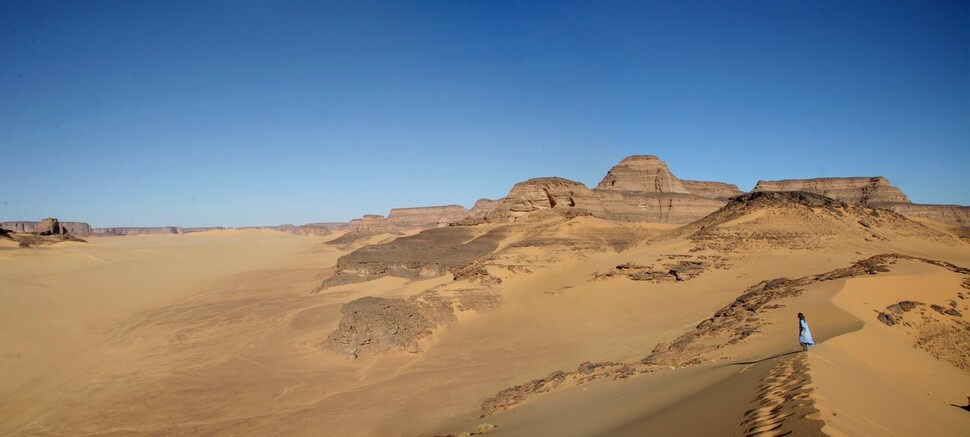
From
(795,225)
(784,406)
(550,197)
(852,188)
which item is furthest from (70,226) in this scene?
(852,188)

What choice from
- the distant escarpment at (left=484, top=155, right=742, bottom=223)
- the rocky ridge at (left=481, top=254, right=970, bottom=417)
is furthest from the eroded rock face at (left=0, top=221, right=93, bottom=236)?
the rocky ridge at (left=481, top=254, right=970, bottom=417)

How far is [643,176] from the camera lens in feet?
195

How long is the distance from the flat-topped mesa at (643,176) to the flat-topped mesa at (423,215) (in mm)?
52251

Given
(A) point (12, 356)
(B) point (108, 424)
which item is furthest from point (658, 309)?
(A) point (12, 356)

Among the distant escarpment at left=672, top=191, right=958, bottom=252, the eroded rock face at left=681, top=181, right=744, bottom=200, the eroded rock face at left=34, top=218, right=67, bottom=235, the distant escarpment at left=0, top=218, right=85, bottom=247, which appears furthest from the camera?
the eroded rock face at left=681, top=181, right=744, bottom=200

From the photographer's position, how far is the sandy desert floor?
6.11 metres

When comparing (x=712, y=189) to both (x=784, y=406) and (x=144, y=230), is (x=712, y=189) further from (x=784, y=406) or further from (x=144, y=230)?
(x=144, y=230)

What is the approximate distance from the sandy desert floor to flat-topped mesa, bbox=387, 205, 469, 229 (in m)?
86.1

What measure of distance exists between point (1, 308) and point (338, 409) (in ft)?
65.2

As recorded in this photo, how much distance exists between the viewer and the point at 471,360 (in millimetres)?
13648

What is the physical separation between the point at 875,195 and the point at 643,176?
2744 centimetres

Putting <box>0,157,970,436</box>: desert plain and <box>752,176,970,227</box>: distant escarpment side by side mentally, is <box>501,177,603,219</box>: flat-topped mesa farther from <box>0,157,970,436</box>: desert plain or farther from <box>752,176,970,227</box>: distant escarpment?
<box>752,176,970,227</box>: distant escarpment

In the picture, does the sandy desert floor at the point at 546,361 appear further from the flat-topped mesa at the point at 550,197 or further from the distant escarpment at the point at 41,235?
the distant escarpment at the point at 41,235

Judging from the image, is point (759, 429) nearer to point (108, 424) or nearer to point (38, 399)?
point (108, 424)
